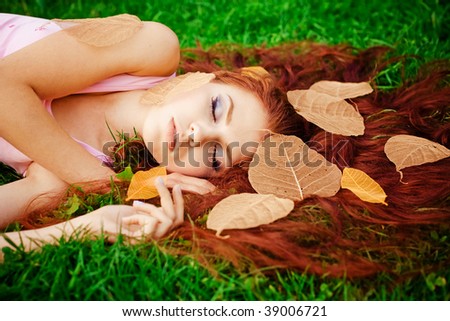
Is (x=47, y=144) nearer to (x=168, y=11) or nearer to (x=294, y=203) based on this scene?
(x=294, y=203)

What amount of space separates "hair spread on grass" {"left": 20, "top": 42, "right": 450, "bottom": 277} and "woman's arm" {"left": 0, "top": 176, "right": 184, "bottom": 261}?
68mm

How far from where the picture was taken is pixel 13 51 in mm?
1908

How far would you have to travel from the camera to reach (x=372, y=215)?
1.74 m

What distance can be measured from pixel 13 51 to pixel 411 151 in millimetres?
1570

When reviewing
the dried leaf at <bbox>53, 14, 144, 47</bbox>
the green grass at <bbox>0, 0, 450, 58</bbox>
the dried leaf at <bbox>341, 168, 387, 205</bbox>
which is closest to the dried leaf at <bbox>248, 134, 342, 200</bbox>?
Answer: the dried leaf at <bbox>341, 168, 387, 205</bbox>

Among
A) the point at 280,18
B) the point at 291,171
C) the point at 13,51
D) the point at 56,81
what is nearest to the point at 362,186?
the point at 291,171

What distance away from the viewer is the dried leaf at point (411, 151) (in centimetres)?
196

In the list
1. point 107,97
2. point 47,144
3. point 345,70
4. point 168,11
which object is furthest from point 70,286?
point 168,11

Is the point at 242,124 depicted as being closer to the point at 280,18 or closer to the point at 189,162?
the point at 189,162

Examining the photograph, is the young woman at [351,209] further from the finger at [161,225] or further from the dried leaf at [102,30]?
the dried leaf at [102,30]

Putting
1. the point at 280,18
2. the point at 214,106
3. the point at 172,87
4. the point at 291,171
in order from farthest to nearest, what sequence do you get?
1. the point at 280,18
2. the point at 172,87
3. the point at 214,106
4. the point at 291,171

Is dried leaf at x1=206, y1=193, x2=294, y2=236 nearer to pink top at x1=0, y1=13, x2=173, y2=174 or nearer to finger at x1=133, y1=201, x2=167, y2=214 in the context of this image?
finger at x1=133, y1=201, x2=167, y2=214

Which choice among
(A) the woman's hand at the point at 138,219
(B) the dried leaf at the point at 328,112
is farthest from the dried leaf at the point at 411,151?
(A) the woman's hand at the point at 138,219

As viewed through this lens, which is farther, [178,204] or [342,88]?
[342,88]
